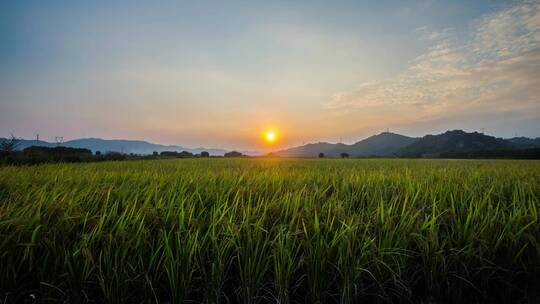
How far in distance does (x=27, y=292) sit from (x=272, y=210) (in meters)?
1.88

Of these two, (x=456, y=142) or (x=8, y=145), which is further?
(x=456, y=142)

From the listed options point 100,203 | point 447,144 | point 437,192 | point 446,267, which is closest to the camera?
point 446,267

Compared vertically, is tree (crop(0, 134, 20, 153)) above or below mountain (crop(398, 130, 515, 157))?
below

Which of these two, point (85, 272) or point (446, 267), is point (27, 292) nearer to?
point (85, 272)

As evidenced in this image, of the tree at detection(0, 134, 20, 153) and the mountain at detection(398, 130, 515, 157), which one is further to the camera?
the mountain at detection(398, 130, 515, 157)

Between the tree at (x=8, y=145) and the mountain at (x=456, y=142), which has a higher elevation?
the mountain at (x=456, y=142)

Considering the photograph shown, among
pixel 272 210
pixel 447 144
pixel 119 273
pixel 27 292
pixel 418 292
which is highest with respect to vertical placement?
pixel 447 144

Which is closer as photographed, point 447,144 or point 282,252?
point 282,252

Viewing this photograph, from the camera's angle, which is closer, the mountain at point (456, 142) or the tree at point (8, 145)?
the tree at point (8, 145)

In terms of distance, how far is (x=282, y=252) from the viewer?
1.68m

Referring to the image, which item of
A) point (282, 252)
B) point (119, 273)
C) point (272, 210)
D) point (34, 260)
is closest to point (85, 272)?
point (119, 273)

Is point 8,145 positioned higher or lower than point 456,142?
lower

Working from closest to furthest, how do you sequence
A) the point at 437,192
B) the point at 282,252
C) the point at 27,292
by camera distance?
the point at 27,292 < the point at 282,252 < the point at 437,192

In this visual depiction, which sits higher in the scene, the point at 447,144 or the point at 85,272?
the point at 447,144
